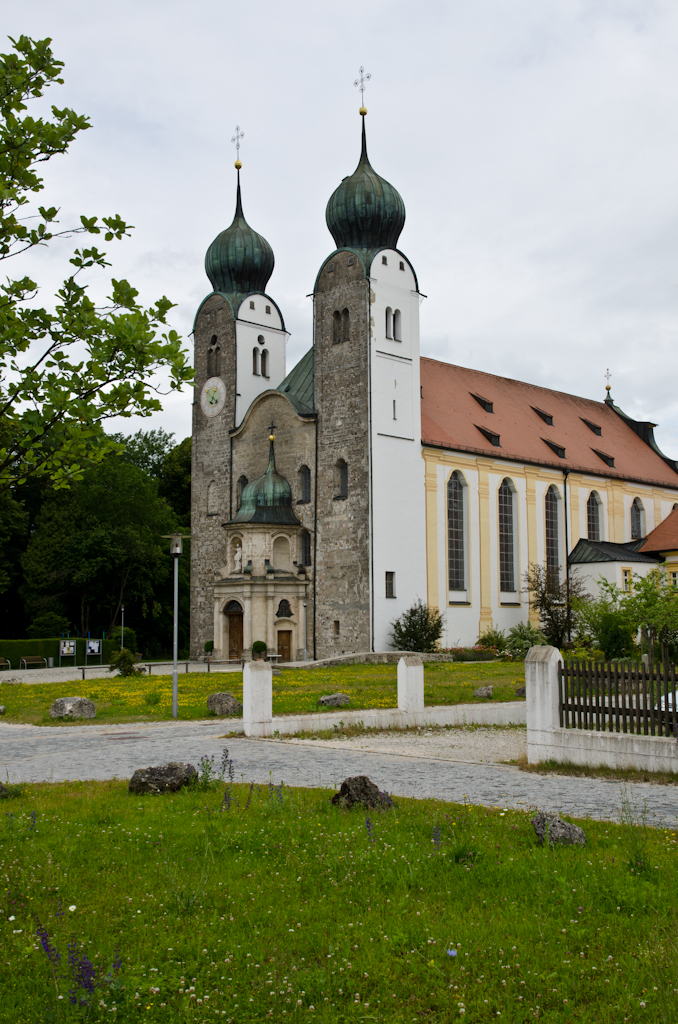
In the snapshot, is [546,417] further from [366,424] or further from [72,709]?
[72,709]

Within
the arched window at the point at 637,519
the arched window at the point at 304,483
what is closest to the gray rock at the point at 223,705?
the arched window at the point at 304,483

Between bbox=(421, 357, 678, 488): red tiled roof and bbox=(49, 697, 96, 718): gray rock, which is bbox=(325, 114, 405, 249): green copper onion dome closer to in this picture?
bbox=(421, 357, 678, 488): red tiled roof

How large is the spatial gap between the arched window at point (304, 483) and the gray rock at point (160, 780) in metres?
32.5

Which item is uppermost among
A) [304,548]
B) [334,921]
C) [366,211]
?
[366,211]

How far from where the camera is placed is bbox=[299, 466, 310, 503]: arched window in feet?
140

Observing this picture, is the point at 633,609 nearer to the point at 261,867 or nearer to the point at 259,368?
the point at 261,867

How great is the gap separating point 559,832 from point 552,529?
4231cm

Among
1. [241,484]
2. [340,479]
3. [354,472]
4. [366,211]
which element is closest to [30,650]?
[241,484]

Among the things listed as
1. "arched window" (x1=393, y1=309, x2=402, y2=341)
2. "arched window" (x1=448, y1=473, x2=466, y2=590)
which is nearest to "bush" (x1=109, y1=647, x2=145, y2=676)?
"arched window" (x1=448, y1=473, x2=466, y2=590)

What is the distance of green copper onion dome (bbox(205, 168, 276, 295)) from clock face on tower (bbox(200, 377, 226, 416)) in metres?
4.70

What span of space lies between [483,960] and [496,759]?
340 inches

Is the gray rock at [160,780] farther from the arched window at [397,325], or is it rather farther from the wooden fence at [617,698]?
the arched window at [397,325]

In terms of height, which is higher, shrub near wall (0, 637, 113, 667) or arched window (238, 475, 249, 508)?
arched window (238, 475, 249, 508)

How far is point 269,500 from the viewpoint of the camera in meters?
42.7
